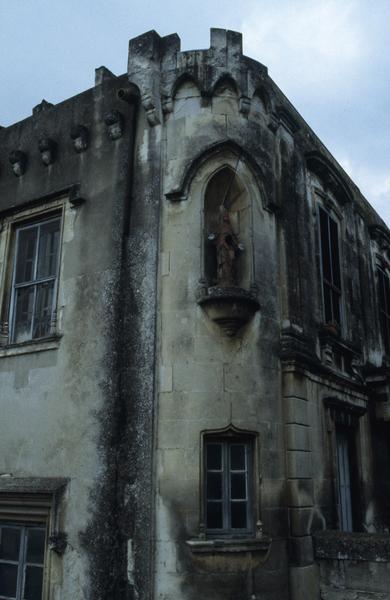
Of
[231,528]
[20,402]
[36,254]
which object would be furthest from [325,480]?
[36,254]

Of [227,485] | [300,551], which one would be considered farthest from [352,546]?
[227,485]

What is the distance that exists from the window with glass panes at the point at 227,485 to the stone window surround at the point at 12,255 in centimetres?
313

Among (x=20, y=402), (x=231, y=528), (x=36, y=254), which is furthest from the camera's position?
(x=36, y=254)

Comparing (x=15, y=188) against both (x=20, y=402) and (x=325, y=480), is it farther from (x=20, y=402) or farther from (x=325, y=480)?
(x=325, y=480)

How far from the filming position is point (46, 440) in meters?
8.41

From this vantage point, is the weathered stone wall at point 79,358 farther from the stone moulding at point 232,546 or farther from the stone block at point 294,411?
the stone block at point 294,411

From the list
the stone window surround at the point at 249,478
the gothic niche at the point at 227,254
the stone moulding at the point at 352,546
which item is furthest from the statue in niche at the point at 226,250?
the stone moulding at the point at 352,546

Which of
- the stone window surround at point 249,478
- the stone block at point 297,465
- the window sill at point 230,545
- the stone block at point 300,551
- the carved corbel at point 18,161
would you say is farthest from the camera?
the carved corbel at point 18,161

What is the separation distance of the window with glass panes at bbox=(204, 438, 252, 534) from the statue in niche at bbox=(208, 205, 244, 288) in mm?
2175

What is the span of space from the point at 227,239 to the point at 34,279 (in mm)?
3533

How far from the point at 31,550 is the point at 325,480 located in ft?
14.7

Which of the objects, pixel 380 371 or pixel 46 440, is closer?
pixel 46 440

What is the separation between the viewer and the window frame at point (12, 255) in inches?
367

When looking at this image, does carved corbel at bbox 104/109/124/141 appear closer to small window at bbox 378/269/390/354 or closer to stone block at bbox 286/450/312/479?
stone block at bbox 286/450/312/479
